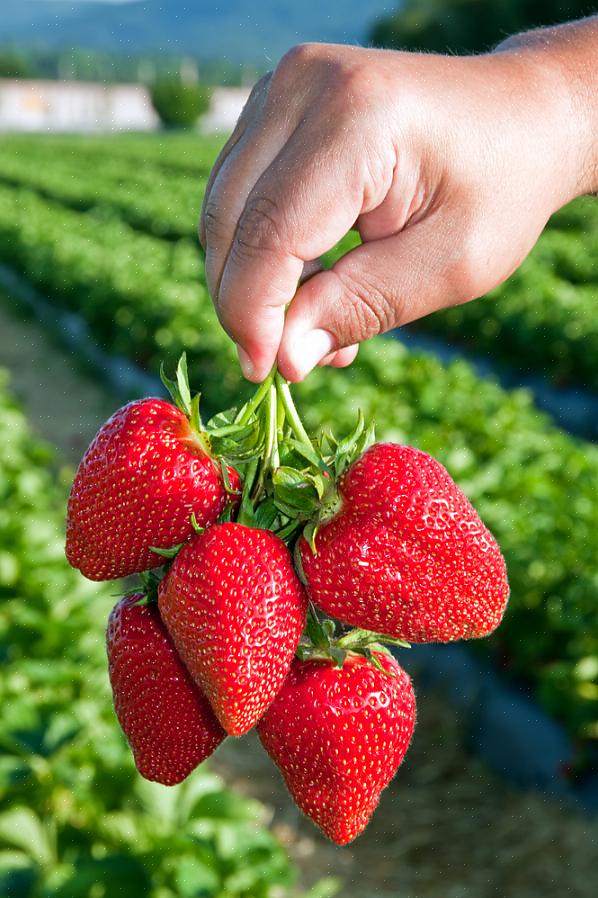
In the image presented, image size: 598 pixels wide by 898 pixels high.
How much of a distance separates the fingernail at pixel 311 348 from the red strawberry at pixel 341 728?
37 cm

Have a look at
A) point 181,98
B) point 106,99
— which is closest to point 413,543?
point 181,98

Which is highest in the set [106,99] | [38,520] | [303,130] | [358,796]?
[303,130]

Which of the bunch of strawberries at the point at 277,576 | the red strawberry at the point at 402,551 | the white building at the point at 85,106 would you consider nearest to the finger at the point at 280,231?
the bunch of strawberries at the point at 277,576

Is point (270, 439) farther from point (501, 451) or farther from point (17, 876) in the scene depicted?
point (501, 451)

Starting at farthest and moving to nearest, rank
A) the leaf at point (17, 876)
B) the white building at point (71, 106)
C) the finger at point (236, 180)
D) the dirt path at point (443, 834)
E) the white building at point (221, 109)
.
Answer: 1. the white building at point (71, 106)
2. the white building at point (221, 109)
3. the dirt path at point (443, 834)
4. the leaf at point (17, 876)
5. the finger at point (236, 180)

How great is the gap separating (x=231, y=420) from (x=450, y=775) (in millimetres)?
3635

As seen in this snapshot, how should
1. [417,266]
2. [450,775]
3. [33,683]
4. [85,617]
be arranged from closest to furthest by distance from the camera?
1. [417,266]
2. [33,683]
3. [85,617]
4. [450,775]

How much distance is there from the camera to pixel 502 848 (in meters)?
4.21

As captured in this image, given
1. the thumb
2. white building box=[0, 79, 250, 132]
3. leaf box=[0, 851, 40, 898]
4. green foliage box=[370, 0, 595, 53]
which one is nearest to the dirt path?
leaf box=[0, 851, 40, 898]

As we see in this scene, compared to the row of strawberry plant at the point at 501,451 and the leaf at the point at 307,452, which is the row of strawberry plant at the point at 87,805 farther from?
the row of strawberry plant at the point at 501,451

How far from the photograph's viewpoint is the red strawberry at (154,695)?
1.31m

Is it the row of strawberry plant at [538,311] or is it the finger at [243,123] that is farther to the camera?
the row of strawberry plant at [538,311]

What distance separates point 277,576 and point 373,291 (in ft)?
1.70

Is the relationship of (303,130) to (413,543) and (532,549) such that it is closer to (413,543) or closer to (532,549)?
(413,543)
